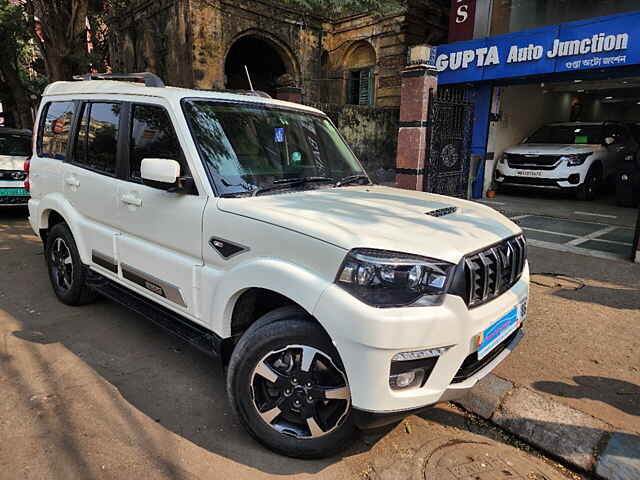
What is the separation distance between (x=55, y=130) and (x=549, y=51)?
10.1 metres

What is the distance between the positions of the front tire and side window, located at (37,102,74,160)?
3091mm

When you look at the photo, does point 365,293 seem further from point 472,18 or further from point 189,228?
point 472,18

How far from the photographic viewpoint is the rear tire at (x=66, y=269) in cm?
430

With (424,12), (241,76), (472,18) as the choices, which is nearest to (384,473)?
(472,18)

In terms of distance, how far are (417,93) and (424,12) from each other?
7.73 m

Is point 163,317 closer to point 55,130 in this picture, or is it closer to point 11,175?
point 55,130

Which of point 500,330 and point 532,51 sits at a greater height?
point 532,51

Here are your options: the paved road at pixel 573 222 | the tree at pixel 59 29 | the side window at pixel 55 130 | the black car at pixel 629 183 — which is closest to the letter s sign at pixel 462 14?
the paved road at pixel 573 222

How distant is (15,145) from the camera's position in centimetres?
928

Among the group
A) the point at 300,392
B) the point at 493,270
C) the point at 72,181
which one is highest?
the point at 72,181

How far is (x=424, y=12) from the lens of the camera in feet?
49.3

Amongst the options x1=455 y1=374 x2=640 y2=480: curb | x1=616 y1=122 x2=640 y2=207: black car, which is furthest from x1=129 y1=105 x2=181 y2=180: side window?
x1=616 y1=122 x2=640 y2=207: black car

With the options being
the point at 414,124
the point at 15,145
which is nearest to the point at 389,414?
the point at 414,124

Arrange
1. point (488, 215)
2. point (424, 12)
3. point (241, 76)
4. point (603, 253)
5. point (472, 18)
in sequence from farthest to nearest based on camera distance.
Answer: point (241, 76)
point (424, 12)
point (472, 18)
point (603, 253)
point (488, 215)
